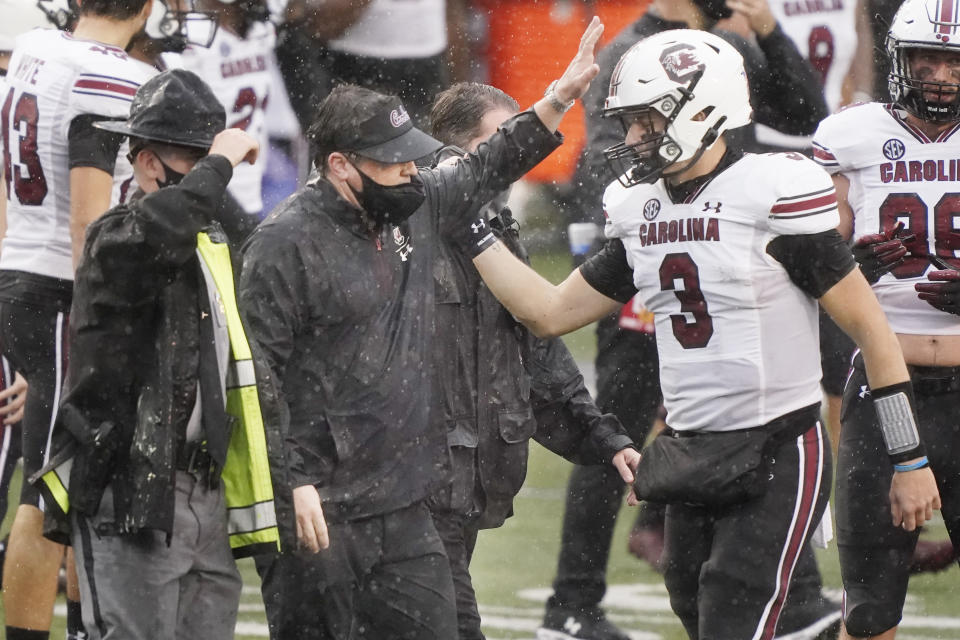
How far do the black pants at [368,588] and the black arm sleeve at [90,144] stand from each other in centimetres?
138

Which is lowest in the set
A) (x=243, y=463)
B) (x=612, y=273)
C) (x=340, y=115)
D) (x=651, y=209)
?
(x=243, y=463)

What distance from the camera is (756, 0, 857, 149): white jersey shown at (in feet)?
23.4

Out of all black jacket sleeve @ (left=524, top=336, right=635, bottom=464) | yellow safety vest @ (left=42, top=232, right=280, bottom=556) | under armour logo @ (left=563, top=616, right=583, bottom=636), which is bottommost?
under armour logo @ (left=563, top=616, right=583, bottom=636)

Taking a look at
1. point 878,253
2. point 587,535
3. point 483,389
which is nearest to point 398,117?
point 483,389

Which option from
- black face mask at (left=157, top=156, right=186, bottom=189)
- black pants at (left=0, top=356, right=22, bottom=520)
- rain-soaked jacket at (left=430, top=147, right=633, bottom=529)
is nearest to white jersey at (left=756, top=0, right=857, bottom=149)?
rain-soaked jacket at (left=430, top=147, right=633, bottom=529)

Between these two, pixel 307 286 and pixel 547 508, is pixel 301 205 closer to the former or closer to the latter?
pixel 307 286

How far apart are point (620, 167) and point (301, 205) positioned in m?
0.79

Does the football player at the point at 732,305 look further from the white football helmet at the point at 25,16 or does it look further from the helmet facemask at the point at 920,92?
the white football helmet at the point at 25,16

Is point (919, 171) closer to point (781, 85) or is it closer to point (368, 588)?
point (368, 588)

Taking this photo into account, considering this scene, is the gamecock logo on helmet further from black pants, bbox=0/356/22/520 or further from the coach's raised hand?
black pants, bbox=0/356/22/520

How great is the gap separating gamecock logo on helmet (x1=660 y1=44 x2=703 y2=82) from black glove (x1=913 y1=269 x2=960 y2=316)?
0.94 meters

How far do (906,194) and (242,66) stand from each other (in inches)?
176

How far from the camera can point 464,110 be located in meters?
4.40

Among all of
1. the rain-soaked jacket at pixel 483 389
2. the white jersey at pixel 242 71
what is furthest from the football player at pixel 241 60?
the rain-soaked jacket at pixel 483 389
